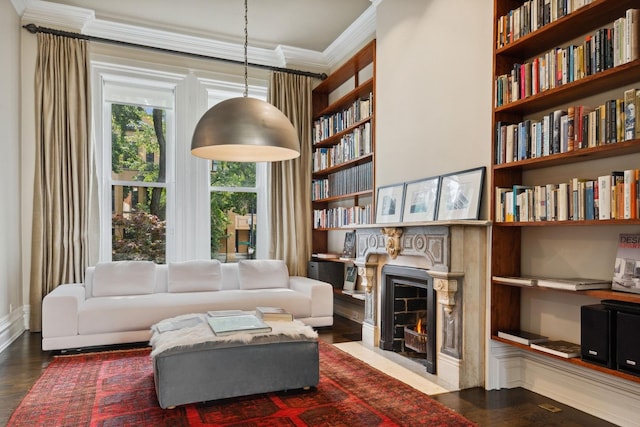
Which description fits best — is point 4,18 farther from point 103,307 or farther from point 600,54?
point 600,54

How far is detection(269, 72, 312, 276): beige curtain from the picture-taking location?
18.8 ft

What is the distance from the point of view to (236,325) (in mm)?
2967

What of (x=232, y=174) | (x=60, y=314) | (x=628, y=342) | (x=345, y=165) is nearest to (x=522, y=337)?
(x=628, y=342)

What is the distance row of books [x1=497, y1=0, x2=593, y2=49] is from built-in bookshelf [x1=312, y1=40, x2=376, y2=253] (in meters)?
1.77

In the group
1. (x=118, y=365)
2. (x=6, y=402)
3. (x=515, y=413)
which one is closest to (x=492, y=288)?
(x=515, y=413)

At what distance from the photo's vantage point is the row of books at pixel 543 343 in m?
2.49

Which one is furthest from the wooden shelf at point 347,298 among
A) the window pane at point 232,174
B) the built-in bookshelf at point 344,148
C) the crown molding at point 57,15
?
the crown molding at point 57,15

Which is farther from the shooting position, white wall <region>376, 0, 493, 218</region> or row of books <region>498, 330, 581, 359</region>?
white wall <region>376, 0, 493, 218</region>

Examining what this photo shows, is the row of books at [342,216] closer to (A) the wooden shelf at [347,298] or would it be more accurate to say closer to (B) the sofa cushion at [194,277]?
(A) the wooden shelf at [347,298]

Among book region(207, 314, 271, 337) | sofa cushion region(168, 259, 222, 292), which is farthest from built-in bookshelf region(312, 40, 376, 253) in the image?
book region(207, 314, 271, 337)

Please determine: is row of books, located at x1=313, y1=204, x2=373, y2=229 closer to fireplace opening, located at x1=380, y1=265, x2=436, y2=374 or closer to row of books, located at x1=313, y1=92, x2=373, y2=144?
fireplace opening, located at x1=380, y1=265, x2=436, y2=374

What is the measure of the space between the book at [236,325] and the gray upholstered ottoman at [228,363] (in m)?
0.05

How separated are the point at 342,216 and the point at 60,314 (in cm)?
296

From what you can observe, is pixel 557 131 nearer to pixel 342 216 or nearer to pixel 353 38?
pixel 342 216
